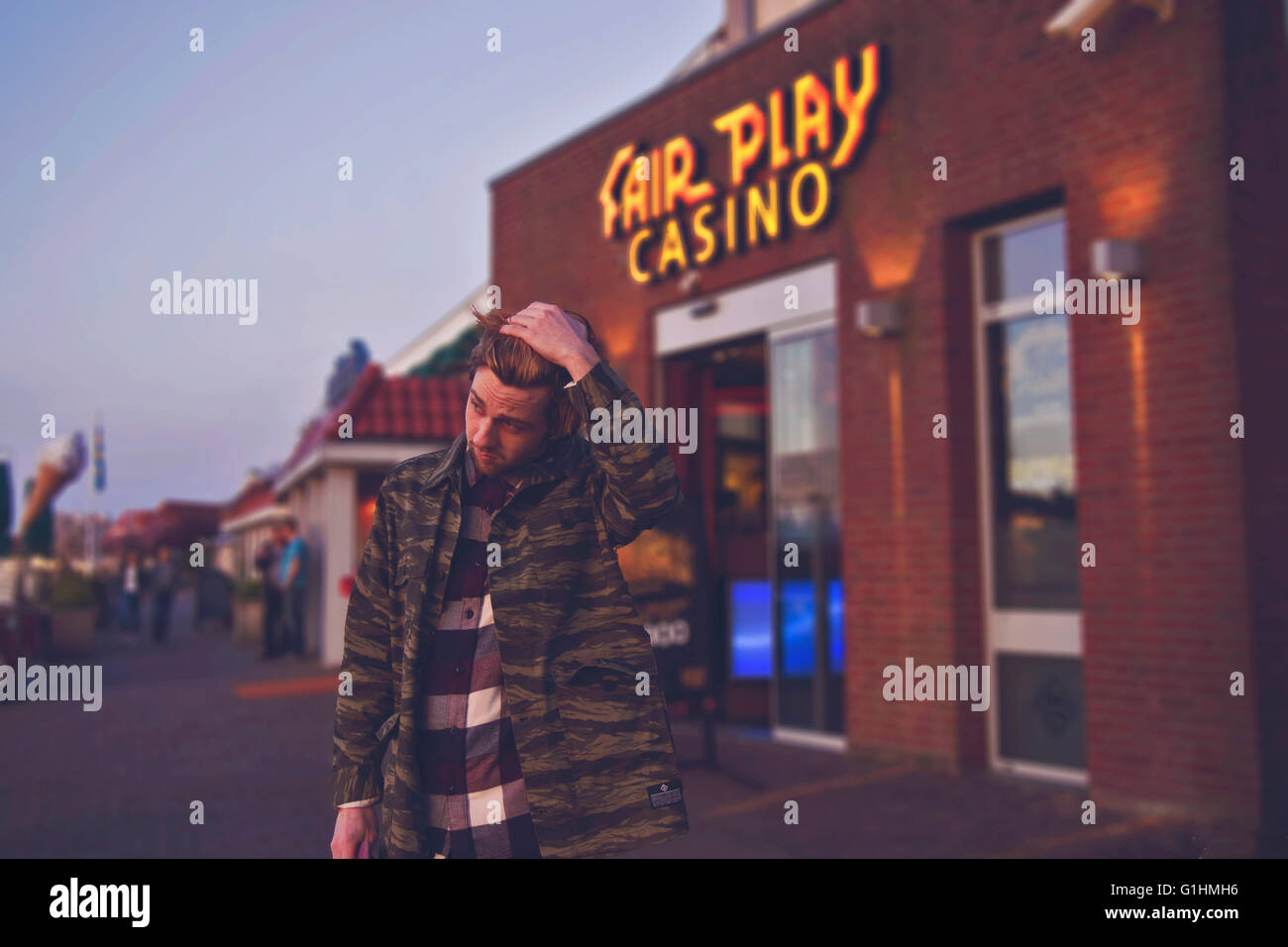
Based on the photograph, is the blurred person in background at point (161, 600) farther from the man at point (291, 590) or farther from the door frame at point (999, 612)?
the door frame at point (999, 612)

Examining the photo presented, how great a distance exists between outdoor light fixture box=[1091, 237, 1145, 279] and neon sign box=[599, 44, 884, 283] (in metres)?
2.51

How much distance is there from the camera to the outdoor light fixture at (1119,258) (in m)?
6.38

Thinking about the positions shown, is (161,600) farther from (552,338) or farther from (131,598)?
(552,338)

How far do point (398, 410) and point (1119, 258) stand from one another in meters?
10.7

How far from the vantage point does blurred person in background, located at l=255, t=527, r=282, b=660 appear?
16.7 metres

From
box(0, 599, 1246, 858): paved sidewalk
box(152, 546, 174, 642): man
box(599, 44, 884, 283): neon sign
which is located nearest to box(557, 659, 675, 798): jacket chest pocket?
box(0, 599, 1246, 858): paved sidewalk

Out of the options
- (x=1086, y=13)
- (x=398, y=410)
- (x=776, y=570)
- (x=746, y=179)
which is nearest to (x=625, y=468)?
(x=1086, y=13)

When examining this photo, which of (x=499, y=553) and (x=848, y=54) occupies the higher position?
(x=848, y=54)

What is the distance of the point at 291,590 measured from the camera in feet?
56.2

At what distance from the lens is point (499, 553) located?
7.04 ft
